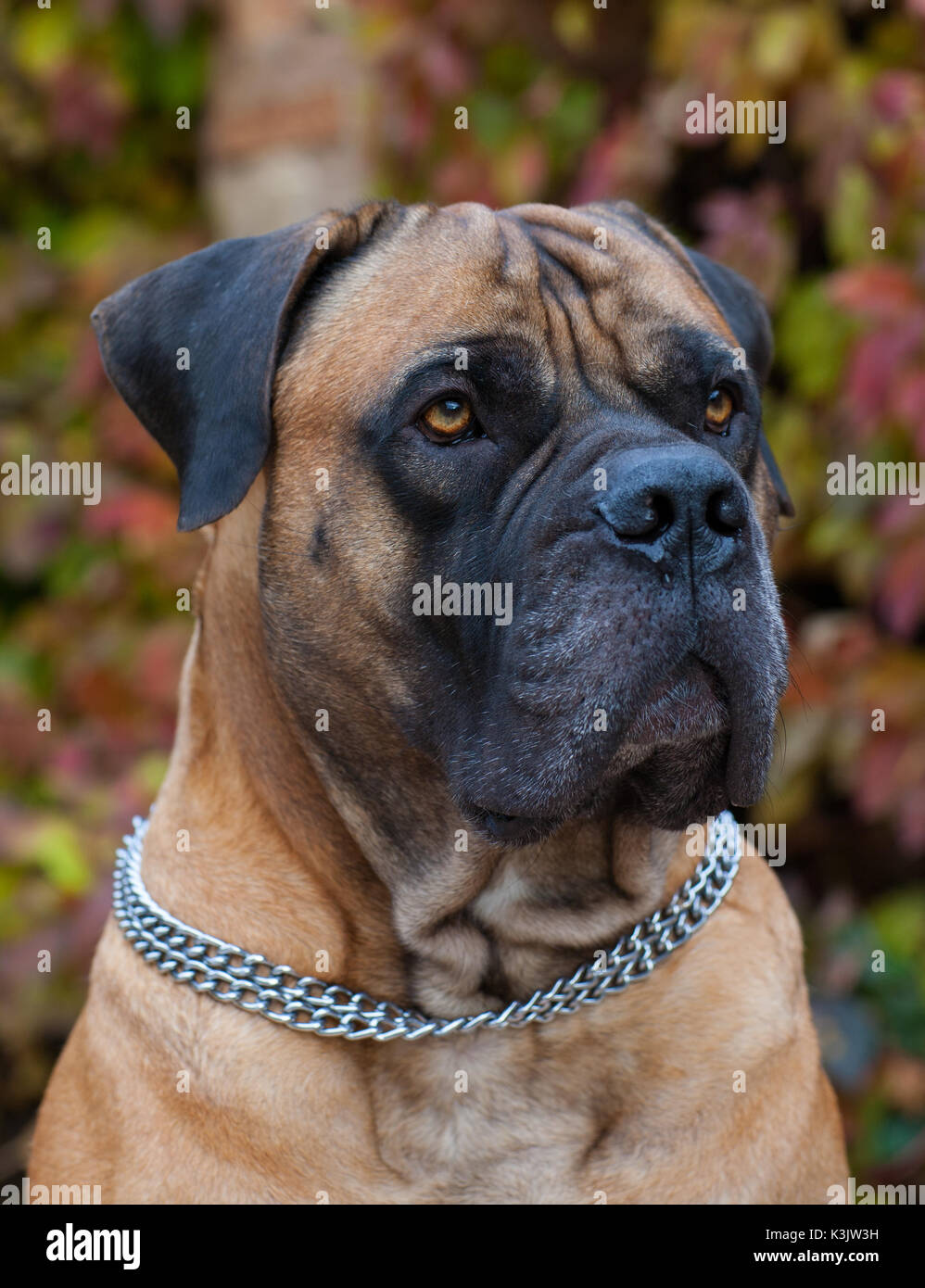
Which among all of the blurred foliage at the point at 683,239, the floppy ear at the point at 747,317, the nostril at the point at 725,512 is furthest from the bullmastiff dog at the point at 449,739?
the blurred foliage at the point at 683,239

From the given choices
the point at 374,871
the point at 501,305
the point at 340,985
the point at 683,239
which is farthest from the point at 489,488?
the point at 683,239

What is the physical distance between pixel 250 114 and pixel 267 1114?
14.4ft

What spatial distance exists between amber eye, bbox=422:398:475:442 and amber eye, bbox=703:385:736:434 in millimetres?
469

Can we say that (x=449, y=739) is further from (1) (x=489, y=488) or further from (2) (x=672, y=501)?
(2) (x=672, y=501)

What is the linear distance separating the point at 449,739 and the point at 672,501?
0.53m

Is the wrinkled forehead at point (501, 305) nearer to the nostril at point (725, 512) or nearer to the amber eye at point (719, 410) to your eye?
the amber eye at point (719, 410)

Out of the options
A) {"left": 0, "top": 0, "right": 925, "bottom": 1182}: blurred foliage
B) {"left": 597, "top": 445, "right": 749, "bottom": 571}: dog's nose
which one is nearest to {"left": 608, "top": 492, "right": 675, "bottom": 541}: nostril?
{"left": 597, "top": 445, "right": 749, "bottom": 571}: dog's nose

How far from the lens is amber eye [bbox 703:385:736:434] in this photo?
2535 millimetres

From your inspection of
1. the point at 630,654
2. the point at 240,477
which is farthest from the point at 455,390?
the point at 630,654

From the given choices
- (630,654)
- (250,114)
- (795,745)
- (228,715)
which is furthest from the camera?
(250,114)

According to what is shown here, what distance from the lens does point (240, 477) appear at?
2340 millimetres

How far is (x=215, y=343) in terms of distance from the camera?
2.44m
